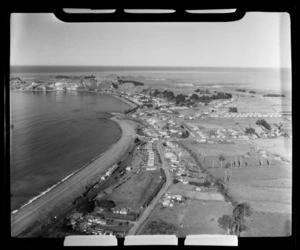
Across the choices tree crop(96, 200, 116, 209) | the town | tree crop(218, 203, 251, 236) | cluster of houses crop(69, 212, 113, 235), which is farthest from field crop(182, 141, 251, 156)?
cluster of houses crop(69, 212, 113, 235)

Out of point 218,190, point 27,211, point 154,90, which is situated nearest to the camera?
point 27,211

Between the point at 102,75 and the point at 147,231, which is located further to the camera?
the point at 102,75

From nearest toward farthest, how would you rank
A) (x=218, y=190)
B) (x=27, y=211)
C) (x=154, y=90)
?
(x=27, y=211) → (x=218, y=190) → (x=154, y=90)

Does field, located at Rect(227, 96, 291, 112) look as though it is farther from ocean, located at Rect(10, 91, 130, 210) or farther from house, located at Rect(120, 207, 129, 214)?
house, located at Rect(120, 207, 129, 214)

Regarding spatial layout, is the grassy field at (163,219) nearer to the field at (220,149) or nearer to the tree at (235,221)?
the tree at (235,221)
